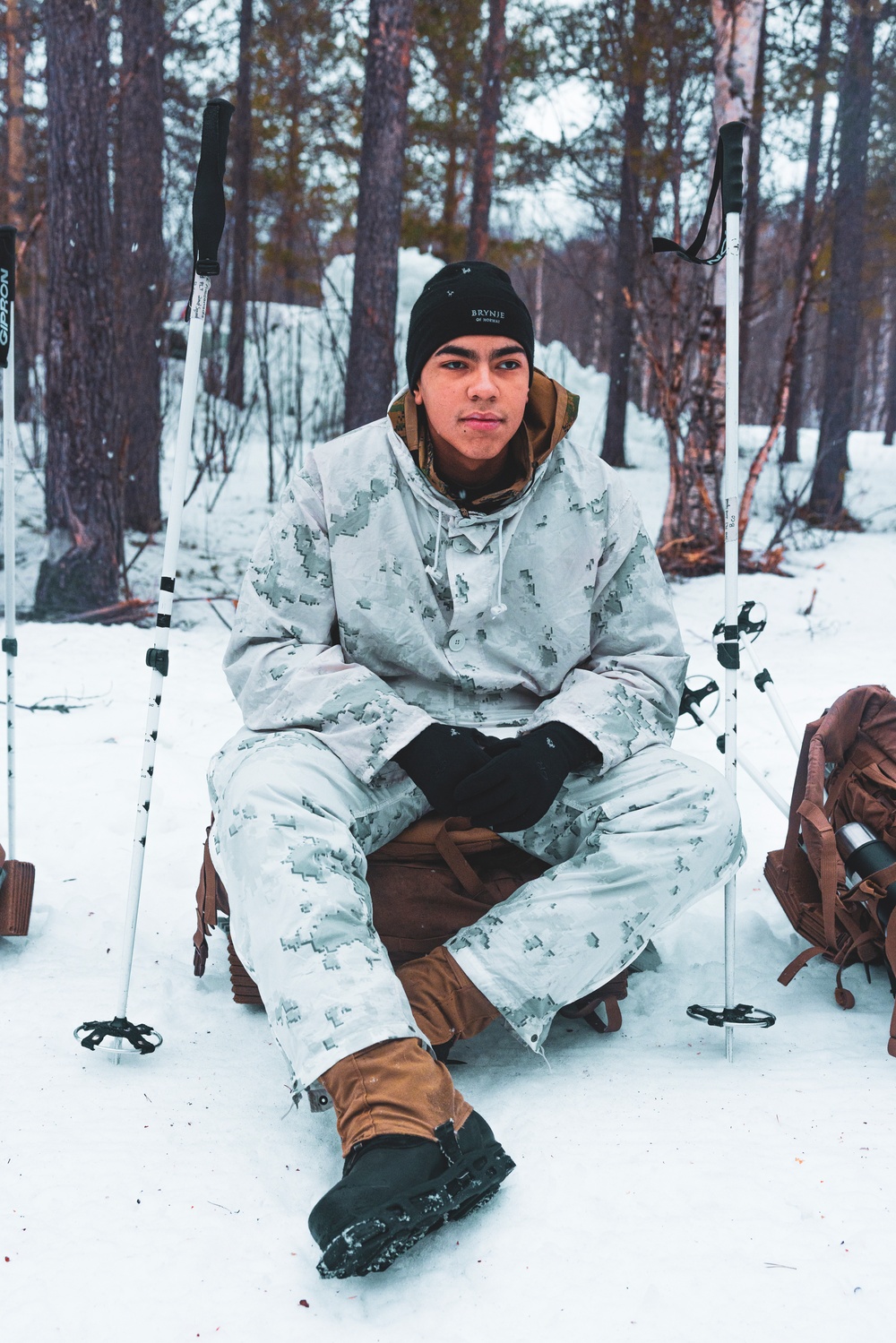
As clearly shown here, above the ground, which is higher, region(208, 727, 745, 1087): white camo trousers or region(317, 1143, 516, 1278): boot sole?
region(208, 727, 745, 1087): white camo trousers

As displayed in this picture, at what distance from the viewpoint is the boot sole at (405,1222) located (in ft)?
Answer: 4.56

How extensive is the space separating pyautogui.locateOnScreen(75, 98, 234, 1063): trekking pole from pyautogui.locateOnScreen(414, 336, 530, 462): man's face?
523mm

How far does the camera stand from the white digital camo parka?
2244mm

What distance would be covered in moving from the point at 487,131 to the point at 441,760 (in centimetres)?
982

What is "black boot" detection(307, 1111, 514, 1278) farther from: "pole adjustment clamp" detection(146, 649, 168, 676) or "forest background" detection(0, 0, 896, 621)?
"forest background" detection(0, 0, 896, 621)

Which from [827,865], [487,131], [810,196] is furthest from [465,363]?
[810,196]

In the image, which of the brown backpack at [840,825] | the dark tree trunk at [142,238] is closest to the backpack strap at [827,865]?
the brown backpack at [840,825]

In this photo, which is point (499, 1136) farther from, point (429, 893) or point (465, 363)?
point (465, 363)

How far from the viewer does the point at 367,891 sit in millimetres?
1922

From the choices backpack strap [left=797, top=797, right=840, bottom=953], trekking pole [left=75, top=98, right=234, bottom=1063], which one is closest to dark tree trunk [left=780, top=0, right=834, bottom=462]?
backpack strap [left=797, top=797, right=840, bottom=953]

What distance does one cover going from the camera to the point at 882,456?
49.4ft

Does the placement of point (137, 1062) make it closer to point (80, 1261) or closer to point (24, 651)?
point (80, 1261)

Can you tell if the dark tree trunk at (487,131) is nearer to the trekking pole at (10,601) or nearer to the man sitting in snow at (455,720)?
the trekking pole at (10,601)

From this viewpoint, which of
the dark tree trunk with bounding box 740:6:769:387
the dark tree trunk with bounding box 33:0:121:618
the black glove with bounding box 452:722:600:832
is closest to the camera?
the black glove with bounding box 452:722:600:832
